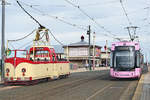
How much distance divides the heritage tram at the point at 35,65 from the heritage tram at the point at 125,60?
16.0 ft

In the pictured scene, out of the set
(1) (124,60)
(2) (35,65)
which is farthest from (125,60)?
(2) (35,65)

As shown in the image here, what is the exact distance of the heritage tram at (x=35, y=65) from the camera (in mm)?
20547

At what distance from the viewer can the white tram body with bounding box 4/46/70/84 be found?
2055 centimetres

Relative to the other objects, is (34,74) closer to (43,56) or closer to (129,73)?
(43,56)

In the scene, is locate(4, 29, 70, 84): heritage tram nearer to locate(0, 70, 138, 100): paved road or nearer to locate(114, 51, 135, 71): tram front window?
locate(0, 70, 138, 100): paved road

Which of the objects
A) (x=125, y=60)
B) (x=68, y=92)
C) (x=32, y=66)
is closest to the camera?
(x=68, y=92)

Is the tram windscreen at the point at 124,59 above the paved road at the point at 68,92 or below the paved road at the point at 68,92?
above

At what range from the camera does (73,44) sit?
96250 millimetres

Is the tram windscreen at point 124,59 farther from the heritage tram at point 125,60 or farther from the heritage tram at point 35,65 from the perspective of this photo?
the heritage tram at point 35,65

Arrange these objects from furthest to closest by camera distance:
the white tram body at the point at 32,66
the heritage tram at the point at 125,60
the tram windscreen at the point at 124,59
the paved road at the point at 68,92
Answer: the tram windscreen at the point at 124,59 < the heritage tram at the point at 125,60 < the white tram body at the point at 32,66 < the paved road at the point at 68,92

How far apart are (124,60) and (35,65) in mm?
7907

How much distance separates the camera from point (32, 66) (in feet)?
68.6

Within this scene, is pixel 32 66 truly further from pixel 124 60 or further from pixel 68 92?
pixel 124 60

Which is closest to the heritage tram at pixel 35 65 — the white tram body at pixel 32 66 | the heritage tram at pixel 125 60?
the white tram body at pixel 32 66
